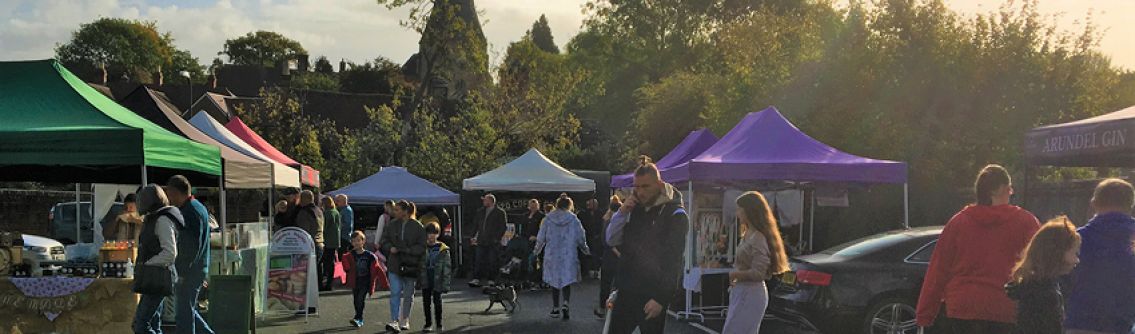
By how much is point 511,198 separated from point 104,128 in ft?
55.7

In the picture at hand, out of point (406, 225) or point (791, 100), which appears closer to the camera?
point (406, 225)

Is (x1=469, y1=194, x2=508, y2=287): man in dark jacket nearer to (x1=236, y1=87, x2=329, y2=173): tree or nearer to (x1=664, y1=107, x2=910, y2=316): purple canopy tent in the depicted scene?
(x1=664, y1=107, x2=910, y2=316): purple canopy tent

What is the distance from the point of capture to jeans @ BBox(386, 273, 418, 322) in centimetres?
1223

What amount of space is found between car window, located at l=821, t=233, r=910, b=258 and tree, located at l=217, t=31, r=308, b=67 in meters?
91.6

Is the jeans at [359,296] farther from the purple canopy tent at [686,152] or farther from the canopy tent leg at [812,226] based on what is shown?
the canopy tent leg at [812,226]

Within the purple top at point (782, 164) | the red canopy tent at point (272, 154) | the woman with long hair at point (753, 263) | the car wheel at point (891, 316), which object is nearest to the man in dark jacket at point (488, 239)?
the red canopy tent at point (272, 154)

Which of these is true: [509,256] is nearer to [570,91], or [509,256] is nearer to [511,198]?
[511,198]

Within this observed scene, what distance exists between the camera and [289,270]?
44.2ft

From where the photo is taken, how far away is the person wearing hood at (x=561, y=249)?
14.1 meters

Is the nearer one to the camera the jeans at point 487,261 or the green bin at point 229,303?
the green bin at point 229,303

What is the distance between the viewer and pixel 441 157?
31.8 m

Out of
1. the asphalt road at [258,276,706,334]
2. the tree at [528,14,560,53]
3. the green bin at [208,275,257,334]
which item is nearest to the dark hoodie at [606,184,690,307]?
the green bin at [208,275,257,334]

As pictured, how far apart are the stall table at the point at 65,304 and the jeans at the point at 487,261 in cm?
1079

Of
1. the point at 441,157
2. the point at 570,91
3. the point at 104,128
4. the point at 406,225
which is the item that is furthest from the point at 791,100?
the point at 570,91
